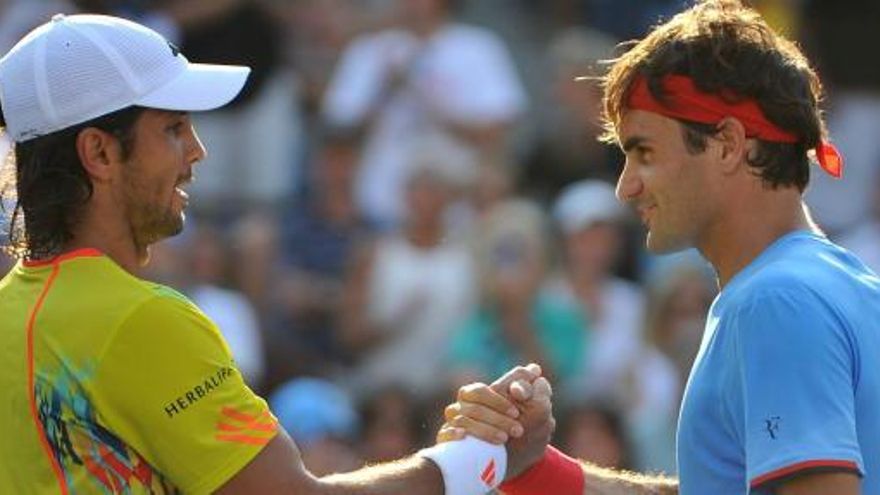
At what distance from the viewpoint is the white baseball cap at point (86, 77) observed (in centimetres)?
493

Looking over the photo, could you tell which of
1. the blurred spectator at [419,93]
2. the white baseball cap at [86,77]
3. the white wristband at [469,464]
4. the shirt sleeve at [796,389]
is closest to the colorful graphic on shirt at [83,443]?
the white baseball cap at [86,77]

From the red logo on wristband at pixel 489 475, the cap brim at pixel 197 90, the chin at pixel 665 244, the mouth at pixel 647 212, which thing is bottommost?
the red logo on wristband at pixel 489 475

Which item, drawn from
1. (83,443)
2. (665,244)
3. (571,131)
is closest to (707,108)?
(665,244)

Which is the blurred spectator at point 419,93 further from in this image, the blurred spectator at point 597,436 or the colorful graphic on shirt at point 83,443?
the colorful graphic on shirt at point 83,443

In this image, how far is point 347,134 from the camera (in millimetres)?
10969

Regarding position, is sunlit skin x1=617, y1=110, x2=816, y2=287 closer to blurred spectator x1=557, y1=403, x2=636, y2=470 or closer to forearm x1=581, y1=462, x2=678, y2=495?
forearm x1=581, y1=462, x2=678, y2=495

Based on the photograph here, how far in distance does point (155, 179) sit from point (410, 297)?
5.27 metres

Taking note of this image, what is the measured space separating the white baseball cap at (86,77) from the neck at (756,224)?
1.28 meters

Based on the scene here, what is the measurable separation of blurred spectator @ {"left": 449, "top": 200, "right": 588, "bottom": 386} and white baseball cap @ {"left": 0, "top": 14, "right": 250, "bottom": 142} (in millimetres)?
5003

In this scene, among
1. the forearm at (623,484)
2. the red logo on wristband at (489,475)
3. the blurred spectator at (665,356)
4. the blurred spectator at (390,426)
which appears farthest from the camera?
the blurred spectator at (665,356)

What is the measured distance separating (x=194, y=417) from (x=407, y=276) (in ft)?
18.2

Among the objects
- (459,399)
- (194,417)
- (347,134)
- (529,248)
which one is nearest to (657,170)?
(459,399)

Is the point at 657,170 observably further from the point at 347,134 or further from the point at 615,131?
the point at 347,134

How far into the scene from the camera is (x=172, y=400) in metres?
4.73
